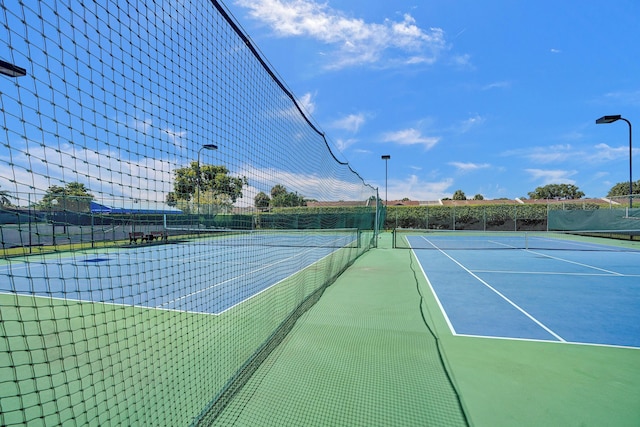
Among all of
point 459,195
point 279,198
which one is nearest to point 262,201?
point 279,198

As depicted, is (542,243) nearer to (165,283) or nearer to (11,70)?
(165,283)

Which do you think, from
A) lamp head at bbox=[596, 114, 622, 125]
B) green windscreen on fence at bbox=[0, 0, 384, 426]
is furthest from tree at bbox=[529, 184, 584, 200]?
green windscreen on fence at bbox=[0, 0, 384, 426]

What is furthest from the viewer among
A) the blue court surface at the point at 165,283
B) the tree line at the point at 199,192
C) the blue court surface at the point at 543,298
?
the blue court surface at the point at 165,283

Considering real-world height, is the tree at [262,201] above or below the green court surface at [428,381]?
above

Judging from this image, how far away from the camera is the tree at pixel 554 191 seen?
80688 millimetres

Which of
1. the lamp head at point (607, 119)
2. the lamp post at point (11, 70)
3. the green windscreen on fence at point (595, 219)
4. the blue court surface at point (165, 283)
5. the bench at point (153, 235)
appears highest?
the lamp head at point (607, 119)

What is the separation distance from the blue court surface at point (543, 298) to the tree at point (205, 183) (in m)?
3.66

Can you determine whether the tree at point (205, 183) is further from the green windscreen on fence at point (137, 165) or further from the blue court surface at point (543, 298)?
the blue court surface at point (543, 298)

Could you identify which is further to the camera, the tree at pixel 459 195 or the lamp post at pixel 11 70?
the tree at pixel 459 195

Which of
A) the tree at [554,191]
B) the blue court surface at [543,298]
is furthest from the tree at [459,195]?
the blue court surface at [543,298]

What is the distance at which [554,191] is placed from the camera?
82.8m

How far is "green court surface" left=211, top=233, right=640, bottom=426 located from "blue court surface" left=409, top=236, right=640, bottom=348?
0.46 m

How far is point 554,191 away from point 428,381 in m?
101

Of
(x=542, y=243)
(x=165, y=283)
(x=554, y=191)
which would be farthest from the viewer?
(x=554, y=191)
